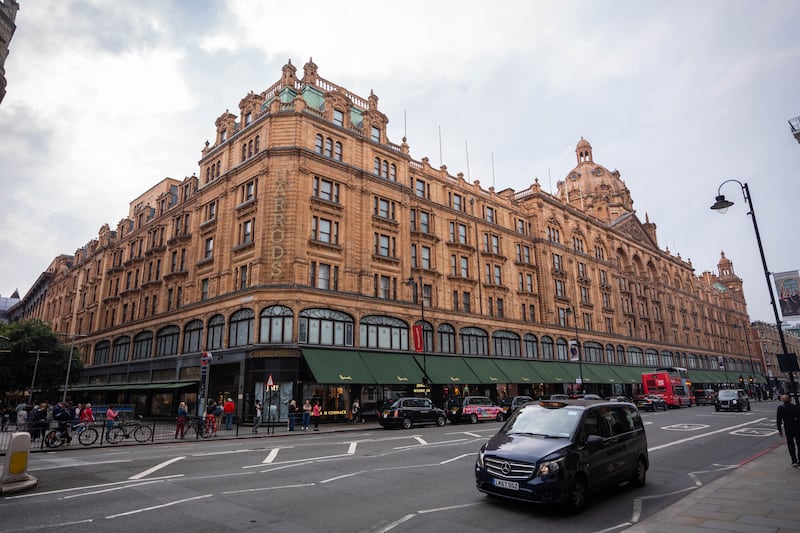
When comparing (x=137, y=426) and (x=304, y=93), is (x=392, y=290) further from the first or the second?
(x=137, y=426)

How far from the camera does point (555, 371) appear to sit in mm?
51312

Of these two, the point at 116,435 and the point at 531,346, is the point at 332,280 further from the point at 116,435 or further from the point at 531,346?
the point at 531,346

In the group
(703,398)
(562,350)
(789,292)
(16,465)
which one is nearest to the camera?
(16,465)

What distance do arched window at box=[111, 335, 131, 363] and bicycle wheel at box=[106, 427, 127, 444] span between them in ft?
95.7

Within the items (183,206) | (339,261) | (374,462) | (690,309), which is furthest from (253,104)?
(690,309)

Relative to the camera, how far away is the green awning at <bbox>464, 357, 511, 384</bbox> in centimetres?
4259

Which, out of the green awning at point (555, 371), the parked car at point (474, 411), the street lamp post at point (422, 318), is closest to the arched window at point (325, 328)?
the street lamp post at point (422, 318)

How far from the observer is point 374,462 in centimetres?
1476

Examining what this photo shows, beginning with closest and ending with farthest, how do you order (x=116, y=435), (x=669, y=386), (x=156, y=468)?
(x=156, y=468)
(x=116, y=435)
(x=669, y=386)

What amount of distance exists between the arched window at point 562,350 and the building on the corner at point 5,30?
52.2 m

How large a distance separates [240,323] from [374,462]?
22883 mm

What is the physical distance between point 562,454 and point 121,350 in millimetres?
54318

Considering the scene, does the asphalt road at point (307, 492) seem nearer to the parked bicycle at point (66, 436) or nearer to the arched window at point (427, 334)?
the parked bicycle at point (66, 436)

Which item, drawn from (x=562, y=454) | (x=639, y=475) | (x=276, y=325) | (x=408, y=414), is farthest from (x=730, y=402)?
(x=562, y=454)
